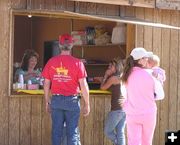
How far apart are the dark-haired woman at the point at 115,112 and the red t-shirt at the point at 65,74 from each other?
1265mm

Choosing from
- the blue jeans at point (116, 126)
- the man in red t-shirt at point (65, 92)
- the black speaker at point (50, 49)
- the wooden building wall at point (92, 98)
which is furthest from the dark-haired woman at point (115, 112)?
the black speaker at point (50, 49)

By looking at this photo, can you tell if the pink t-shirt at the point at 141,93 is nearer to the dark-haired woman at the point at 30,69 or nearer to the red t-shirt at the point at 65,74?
the red t-shirt at the point at 65,74

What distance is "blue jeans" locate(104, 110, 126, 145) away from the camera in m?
8.64

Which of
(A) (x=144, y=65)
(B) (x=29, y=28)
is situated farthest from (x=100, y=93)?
(B) (x=29, y=28)

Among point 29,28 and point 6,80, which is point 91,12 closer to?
point 6,80

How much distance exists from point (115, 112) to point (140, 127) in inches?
63.8

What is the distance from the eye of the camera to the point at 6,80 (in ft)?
26.8

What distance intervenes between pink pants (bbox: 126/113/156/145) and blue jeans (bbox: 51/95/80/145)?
0.88 meters

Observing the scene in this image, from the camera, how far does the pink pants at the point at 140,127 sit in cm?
696

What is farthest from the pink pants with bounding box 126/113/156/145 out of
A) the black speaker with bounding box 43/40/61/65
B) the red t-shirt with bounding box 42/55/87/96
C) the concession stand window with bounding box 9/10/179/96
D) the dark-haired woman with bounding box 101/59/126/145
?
the black speaker with bounding box 43/40/61/65

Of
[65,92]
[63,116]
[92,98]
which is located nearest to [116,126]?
[92,98]

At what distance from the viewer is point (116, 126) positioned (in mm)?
8734

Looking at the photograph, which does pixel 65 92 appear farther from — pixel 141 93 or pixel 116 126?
pixel 116 126

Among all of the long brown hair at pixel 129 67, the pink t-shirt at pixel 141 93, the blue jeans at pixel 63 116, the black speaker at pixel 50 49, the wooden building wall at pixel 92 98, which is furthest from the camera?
the black speaker at pixel 50 49
